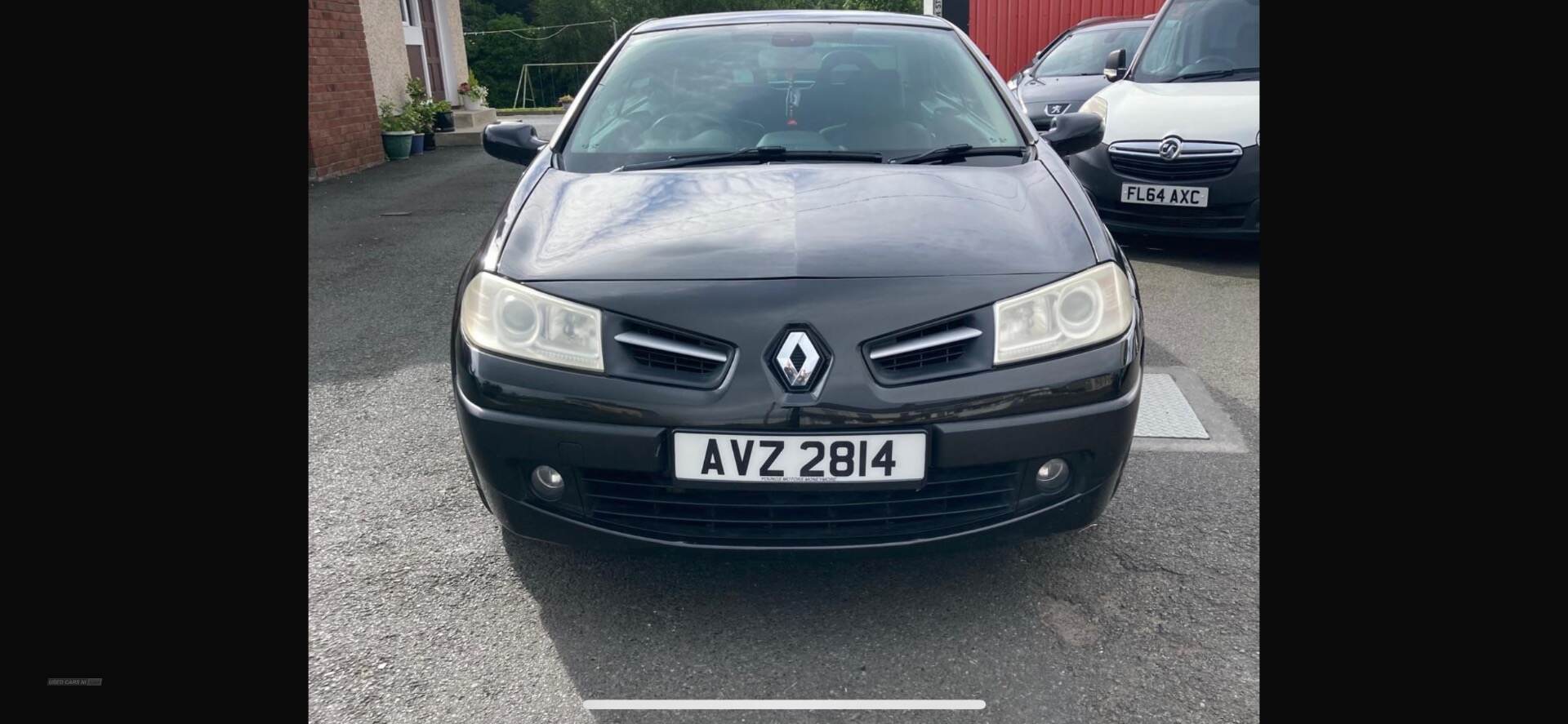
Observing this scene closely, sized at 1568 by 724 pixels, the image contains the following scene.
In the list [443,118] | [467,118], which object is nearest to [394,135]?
[443,118]

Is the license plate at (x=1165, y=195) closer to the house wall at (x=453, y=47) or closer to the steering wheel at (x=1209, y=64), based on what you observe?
the steering wheel at (x=1209, y=64)

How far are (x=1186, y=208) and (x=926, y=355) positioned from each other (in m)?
4.04

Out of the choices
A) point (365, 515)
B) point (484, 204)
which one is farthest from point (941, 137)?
point (484, 204)

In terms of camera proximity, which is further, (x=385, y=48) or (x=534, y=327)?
(x=385, y=48)

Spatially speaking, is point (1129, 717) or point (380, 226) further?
point (380, 226)

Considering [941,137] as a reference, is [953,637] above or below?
below

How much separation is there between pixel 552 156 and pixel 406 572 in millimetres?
1170

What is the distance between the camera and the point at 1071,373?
201 centimetres

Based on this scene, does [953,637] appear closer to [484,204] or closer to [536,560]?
[536,560]

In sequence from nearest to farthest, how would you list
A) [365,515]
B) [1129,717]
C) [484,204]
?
1. [1129,717]
2. [365,515]
3. [484,204]

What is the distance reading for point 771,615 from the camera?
7.29 ft

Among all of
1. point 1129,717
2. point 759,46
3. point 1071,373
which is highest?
point 759,46

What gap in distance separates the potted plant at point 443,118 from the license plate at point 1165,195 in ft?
31.9

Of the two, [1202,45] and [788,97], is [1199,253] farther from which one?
[788,97]
